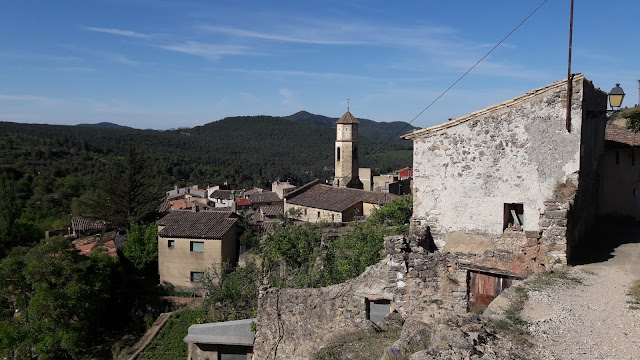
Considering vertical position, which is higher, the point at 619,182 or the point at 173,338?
the point at 619,182

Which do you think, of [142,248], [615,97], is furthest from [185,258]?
[615,97]

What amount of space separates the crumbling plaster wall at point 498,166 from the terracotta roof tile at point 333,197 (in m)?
23.0

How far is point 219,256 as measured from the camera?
26812 millimetres

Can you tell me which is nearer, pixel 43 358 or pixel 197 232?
pixel 43 358

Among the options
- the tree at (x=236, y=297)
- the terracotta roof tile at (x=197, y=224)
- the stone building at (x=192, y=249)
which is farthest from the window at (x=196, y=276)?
the tree at (x=236, y=297)

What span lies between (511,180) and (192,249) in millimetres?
20627

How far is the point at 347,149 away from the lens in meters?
53.2

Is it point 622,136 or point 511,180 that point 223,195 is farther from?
point 511,180

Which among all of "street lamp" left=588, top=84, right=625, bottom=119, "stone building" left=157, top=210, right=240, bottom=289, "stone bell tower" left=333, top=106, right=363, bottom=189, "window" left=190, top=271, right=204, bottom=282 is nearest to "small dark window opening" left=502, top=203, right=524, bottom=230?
"street lamp" left=588, top=84, right=625, bottom=119

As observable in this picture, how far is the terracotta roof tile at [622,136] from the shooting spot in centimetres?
1389

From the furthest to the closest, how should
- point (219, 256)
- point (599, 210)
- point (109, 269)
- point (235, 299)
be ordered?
point (219, 256), point (109, 269), point (235, 299), point (599, 210)

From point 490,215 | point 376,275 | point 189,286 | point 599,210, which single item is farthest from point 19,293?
point 599,210

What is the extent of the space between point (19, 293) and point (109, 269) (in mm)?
3902

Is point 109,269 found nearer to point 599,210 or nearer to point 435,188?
point 435,188
